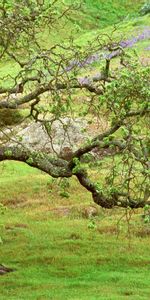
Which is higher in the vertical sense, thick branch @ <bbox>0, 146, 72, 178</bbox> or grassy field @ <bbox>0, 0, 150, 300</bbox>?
thick branch @ <bbox>0, 146, 72, 178</bbox>

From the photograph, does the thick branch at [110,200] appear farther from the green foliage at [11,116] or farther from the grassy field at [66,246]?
the green foliage at [11,116]

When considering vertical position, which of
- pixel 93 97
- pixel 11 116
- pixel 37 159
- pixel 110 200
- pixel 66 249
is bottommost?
pixel 66 249

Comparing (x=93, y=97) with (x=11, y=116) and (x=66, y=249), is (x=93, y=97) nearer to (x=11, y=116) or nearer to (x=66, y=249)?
(x=66, y=249)

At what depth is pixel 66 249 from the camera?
3228 cm

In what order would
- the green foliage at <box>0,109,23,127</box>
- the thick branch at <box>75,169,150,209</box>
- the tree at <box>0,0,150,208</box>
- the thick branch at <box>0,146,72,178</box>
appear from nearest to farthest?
the tree at <box>0,0,150,208</box> < the thick branch at <box>75,169,150,209</box> < the thick branch at <box>0,146,72,178</box> < the green foliage at <box>0,109,23,127</box>

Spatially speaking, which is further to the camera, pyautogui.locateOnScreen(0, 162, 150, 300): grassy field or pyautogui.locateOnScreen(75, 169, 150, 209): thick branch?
pyautogui.locateOnScreen(0, 162, 150, 300): grassy field

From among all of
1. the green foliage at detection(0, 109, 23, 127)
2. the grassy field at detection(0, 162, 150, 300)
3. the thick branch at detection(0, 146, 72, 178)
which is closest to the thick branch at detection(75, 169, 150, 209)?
the thick branch at detection(0, 146, 72, 178)

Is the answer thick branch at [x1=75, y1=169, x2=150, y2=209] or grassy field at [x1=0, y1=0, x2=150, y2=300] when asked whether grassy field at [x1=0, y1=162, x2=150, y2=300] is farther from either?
thick branch at [x1=75, y1=169, x2=150, y2=209]

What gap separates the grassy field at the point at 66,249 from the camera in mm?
26250

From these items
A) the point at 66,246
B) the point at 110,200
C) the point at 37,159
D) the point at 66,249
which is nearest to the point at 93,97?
the point at 37,159

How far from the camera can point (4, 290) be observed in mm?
26453

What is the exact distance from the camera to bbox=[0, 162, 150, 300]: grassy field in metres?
26.2

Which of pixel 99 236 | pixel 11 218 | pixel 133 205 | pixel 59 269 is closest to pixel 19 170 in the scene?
pixel 11 218

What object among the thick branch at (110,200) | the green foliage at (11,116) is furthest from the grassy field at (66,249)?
the green foliage at (11,116)
